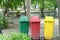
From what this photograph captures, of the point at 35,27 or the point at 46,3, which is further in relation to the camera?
the point at 46,3

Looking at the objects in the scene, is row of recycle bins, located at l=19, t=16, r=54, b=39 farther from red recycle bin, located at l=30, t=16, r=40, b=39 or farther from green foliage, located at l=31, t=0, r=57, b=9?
green foliage, located at l=31, t=0, r=57, b=9

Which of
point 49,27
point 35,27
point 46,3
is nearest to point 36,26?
point 35,27

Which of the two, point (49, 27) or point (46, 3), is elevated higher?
point (46, 3)

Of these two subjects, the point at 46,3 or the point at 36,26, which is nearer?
the point at 36,26

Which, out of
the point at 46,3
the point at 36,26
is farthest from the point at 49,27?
the point at 46,3

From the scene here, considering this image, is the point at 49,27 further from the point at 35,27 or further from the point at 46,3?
the point at 46,3

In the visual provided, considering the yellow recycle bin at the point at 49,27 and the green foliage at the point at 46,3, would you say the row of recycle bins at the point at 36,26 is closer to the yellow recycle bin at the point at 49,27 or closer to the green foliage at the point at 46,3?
the yellow recycle bin at the point at 49,27

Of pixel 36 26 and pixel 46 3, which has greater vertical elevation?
pixel 46 3

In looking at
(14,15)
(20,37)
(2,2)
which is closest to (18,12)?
(14,15)

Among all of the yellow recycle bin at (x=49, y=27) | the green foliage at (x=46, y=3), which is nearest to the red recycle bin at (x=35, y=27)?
the yellow recycle bin at (x=49, y=27)

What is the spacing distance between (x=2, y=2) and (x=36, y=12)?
9.42 metres

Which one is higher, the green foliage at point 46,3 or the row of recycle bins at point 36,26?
the green foliage at point 46,3

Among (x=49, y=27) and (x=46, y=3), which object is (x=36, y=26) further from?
(x=46, y=3)

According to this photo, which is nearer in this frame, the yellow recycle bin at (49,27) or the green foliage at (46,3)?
the yellow recycle bin at (49,27)
